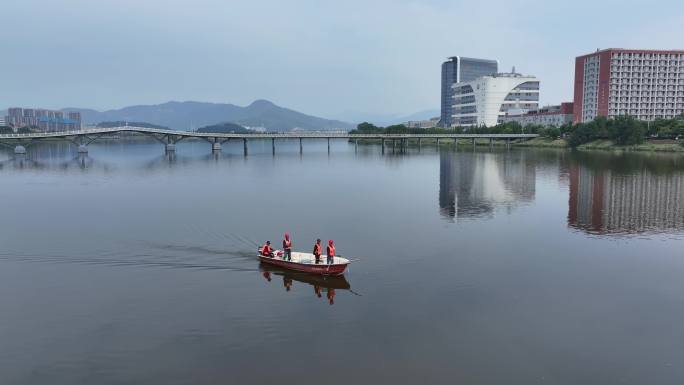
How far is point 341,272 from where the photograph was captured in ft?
82.0

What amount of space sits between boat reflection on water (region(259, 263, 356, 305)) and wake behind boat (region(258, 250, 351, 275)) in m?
0.26

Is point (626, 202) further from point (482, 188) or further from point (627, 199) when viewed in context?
point (482, 188)

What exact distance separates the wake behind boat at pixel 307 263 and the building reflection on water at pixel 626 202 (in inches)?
846

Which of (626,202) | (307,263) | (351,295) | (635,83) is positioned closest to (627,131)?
(635,83)

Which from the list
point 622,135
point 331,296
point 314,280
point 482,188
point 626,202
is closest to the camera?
point 331,296

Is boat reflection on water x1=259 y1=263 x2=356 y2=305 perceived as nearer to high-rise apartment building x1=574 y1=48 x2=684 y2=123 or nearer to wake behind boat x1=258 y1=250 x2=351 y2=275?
wake behind boat x1=258 y1=250 x2=351 y2=275

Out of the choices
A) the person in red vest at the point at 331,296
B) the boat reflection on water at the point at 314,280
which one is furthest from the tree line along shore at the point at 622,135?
the person in red vest at the point at 331,296

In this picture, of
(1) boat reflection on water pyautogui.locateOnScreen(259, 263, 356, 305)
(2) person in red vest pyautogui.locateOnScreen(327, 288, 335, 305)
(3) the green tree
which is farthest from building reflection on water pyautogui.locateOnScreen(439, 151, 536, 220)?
(3) the green tree

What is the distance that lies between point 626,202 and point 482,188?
15974 millimetres

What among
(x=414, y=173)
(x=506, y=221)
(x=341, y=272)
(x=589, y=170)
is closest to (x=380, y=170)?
(x=414, y=173)

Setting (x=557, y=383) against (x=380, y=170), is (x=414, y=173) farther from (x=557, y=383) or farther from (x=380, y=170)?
(x=557, y=383)

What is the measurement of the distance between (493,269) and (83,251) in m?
24.4

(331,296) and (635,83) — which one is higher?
(635,83)

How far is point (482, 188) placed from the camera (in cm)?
5919
